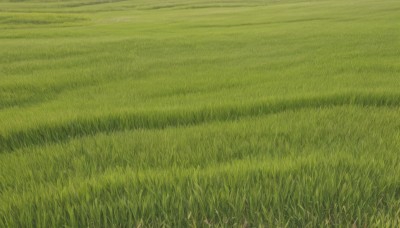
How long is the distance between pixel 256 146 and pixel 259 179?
0.63 metres

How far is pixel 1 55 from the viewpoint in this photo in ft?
29.7

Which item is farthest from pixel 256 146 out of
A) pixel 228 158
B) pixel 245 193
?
pixel 245 193

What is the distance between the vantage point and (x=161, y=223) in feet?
4.98

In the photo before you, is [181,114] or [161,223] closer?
[161,223]

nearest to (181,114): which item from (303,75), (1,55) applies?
(303,75)

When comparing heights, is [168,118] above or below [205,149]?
below

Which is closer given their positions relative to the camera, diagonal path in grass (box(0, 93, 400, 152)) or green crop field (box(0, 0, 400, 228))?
green crop field (box(0, 0, 400, 228))

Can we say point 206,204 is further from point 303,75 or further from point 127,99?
point 303,75

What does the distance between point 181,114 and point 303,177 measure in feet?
6.46

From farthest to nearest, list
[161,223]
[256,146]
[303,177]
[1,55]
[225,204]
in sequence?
1. [1,55]
2. [256,146]
3. [303,177]
4. [225,204]
5. [161,223]

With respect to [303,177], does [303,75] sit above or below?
below

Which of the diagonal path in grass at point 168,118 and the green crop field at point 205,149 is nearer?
the green crop field at point 205,149

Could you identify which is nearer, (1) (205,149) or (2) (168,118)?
(1) (205,149)


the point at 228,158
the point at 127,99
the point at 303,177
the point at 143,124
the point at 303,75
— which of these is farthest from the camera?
the point at 303,75
